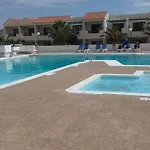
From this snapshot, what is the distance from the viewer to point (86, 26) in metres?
41.8

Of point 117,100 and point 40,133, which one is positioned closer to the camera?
point 40,133

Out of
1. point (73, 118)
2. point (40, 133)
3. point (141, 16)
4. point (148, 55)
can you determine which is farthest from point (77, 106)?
point (141, 16)

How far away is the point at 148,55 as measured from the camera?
78.1ft

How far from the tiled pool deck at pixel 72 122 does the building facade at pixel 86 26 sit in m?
30.4

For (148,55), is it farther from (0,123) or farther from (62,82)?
(0,123)

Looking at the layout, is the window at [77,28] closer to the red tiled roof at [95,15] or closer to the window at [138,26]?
the red tiled roof at [95,15]

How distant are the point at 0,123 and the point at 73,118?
5.01 ft

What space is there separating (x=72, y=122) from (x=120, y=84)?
5.79 metres

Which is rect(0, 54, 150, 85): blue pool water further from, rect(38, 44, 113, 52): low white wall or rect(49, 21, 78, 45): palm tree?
rect(49, 21, 78, 45): palm tree

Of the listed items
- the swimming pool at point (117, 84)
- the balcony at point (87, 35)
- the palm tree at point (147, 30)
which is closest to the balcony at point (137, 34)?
the palm tree at point (147, 30)

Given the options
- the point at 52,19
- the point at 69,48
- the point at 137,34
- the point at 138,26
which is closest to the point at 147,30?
the point at 137,34

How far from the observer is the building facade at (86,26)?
3878cm

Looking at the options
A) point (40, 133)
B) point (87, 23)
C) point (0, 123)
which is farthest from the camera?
point (87, 23)

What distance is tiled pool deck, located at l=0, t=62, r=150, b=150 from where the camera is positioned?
160 inches
